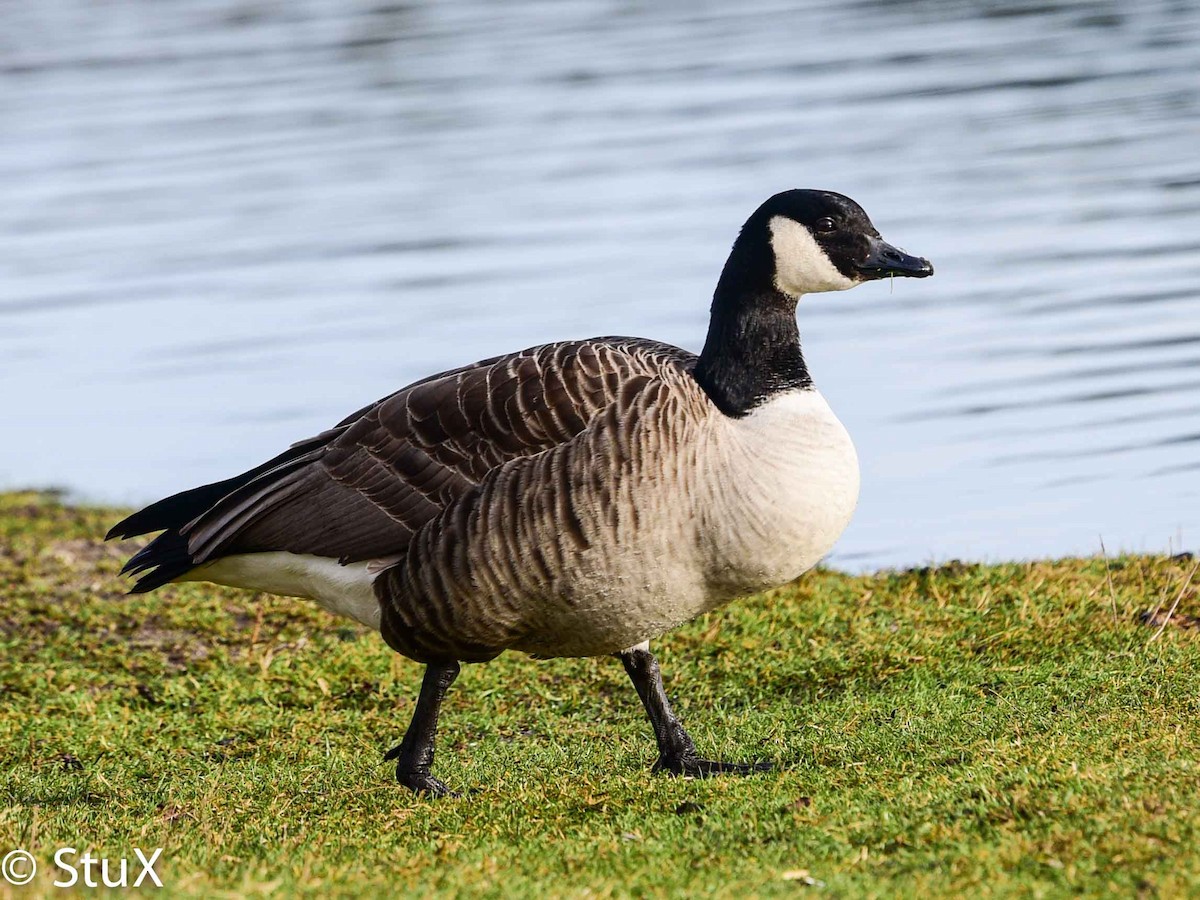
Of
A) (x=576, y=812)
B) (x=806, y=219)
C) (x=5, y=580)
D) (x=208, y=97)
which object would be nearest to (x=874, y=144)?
(x=208, y=97)

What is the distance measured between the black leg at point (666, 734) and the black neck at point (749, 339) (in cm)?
123

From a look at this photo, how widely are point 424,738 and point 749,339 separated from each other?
216cm

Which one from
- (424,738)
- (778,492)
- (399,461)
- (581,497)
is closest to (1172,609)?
(778,492)

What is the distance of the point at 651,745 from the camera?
7.43 meters

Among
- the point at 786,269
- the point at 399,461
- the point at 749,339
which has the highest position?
the point at 786,269

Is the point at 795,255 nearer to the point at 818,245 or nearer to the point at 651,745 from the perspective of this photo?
the point at 818,245

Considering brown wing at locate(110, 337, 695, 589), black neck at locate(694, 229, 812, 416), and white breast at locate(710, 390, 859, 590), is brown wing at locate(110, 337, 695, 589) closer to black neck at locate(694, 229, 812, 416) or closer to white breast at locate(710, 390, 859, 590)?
black neck at locate(694, 229, 812, 416)

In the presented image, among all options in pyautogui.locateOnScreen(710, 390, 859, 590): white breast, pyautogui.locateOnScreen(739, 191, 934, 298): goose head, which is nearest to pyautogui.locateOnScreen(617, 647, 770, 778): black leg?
pyautogui.locateOnScreen(710, 390, 859, 590): white breast

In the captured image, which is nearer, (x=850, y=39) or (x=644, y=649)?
(x=644, y=649)

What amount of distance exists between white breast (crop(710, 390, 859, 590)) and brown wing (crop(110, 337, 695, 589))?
1.65 ft

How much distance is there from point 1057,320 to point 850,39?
1826cm

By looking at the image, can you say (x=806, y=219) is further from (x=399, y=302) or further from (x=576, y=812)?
(x=399, y=302)

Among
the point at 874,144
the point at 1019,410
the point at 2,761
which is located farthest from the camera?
the point at 874,144

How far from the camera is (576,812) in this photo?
237 inches
